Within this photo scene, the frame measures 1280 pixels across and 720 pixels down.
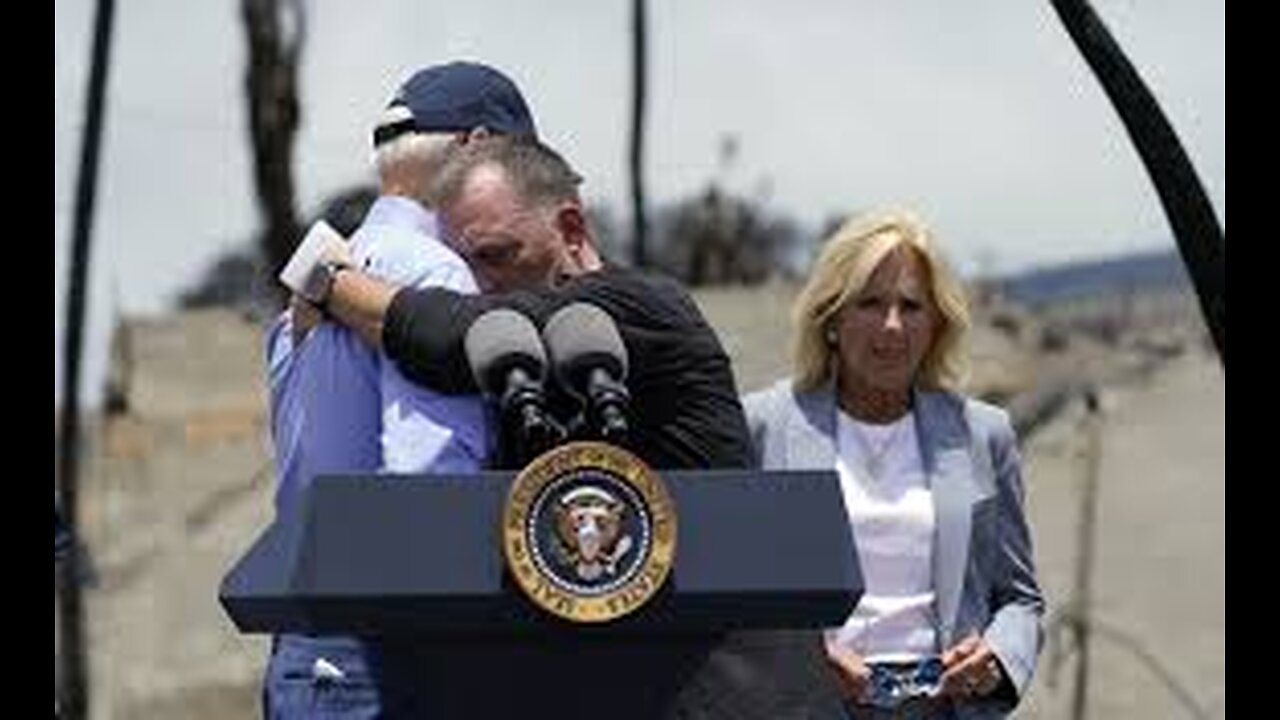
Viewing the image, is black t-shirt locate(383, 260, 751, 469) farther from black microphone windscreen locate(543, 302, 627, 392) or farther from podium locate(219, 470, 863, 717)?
podium locate(219, 470, 863, 717)

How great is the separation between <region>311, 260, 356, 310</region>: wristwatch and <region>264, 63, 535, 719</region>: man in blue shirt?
19 mm

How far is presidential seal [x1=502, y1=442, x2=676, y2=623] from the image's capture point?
287 cm

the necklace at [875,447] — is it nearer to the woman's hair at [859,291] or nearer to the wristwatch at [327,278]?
the woman's hair at [859,291]

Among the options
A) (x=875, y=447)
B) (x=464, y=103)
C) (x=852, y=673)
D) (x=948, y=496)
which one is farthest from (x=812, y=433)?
(x=464, y=103)

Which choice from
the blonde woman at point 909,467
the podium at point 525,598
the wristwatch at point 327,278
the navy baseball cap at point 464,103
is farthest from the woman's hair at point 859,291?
the podium at point 525,598

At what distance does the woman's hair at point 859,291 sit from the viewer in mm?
4418

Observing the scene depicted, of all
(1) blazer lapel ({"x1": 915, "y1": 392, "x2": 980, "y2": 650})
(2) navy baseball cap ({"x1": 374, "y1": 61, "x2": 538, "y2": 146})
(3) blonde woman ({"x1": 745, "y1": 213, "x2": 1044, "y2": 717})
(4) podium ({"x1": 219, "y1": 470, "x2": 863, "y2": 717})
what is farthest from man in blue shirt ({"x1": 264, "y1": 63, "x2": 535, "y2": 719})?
(1) blazer lapel ({"x1": 915, "y1": 392, "x2": 980, "y2": 650})

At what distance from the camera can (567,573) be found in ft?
9.43

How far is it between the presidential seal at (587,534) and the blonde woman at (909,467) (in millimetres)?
1395

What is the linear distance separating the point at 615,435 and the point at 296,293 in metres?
0.54

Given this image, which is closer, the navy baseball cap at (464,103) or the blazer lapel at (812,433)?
the navy baseball cap at (464,103)
